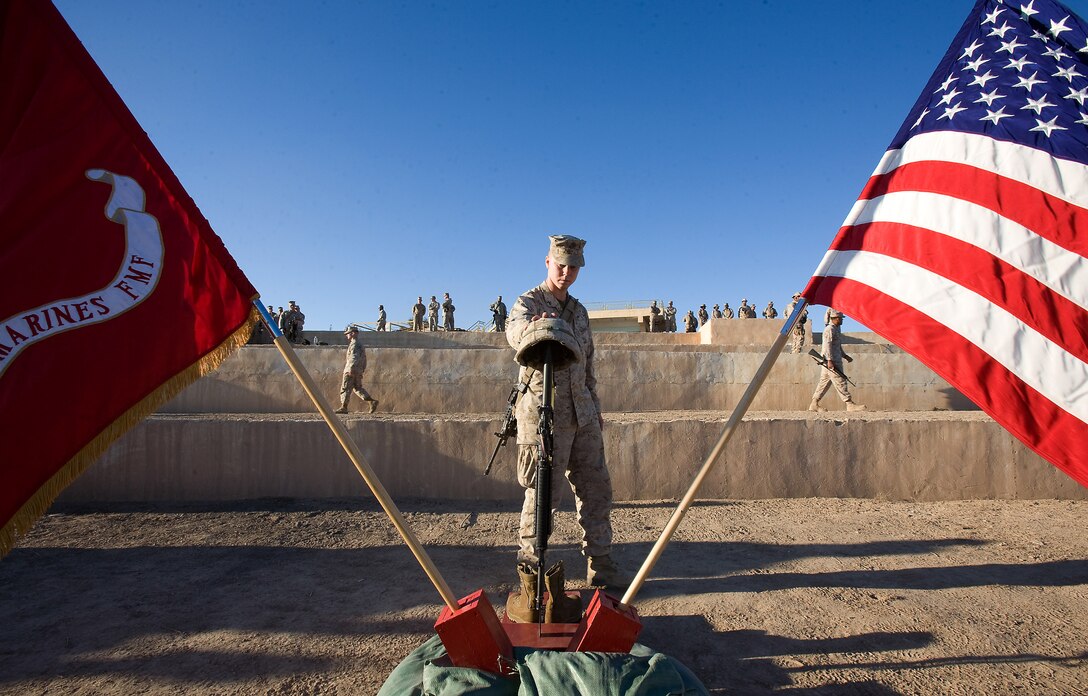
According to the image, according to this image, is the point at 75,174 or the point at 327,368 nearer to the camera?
the point at 75,174

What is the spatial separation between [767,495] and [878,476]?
102cm

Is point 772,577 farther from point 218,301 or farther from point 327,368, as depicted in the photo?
point 327,368

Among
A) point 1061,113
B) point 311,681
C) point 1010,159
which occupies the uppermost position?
point 1061,113

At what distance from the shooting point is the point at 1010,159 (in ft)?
6.81

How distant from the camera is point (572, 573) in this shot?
3.58m

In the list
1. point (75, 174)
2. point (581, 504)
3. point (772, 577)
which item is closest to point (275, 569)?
point (581, 504)

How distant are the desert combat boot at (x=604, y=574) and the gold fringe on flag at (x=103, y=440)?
2258 mm

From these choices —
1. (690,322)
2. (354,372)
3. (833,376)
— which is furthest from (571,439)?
(690,322)

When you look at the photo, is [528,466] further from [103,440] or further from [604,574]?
[103,440]

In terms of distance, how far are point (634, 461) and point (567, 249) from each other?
2.81 meters

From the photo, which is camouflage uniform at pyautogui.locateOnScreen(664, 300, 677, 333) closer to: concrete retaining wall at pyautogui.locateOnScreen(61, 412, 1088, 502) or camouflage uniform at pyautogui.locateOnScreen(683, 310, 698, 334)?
camouflage uniform at pyautogui.locateOnScreen(683, 310, 698, 334)

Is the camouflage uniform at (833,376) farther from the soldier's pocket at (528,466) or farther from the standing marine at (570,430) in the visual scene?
the soldier's pocket at (528,466)

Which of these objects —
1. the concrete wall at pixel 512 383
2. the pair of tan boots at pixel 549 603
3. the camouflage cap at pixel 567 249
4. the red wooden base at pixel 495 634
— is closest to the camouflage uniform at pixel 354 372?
the concrete wall at pixel 512 383

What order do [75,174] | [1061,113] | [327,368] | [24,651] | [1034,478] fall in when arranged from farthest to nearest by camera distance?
[327,368] → [1034,478] → [24,651] → [1061,113] → [75,174]
